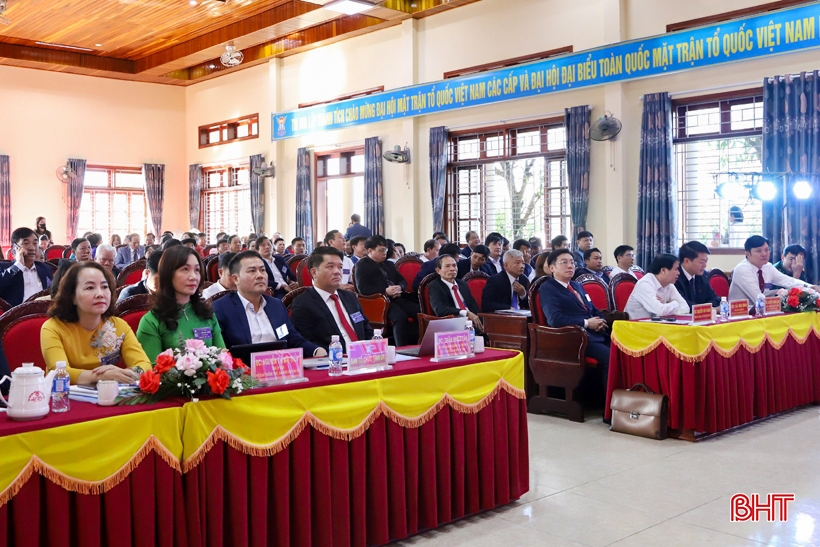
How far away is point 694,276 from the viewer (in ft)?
19.0

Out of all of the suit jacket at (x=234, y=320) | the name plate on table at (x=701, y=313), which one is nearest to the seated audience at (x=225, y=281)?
the suit jacket at (x=234, y=320)

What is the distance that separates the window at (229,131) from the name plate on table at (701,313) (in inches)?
441

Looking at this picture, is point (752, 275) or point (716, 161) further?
point (716, 161)

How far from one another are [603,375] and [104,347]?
3408mm

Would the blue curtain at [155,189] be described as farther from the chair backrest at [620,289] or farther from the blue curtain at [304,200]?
the chair backrest at [620,289]

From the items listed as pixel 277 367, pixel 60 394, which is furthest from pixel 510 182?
pixel 60 394

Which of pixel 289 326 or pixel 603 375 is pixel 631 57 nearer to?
pixel 603 375

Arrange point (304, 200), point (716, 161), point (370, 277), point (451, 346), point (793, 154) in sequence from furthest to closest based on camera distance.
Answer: point (304, 200)
point (716, 161)
point (793, 154)
point (370, 277)
point (451, 346)

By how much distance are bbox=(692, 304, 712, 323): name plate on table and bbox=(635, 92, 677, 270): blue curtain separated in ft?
13.2

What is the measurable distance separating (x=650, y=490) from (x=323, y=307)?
1818 mm

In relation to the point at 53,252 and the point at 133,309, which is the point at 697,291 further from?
the point at 53,252

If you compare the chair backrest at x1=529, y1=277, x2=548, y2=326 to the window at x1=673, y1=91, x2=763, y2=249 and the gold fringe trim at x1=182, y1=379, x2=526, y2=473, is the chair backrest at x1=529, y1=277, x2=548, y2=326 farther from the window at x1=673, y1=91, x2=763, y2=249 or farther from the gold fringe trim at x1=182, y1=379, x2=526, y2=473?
the window at x1=673, y1=91, x2=763, y2=249

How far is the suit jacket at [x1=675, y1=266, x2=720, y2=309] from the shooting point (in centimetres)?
570

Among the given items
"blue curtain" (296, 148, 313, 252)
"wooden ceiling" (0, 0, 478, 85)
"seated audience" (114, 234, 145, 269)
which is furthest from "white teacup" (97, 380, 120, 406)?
"blue curtain" (296, 148, 313, 252)
